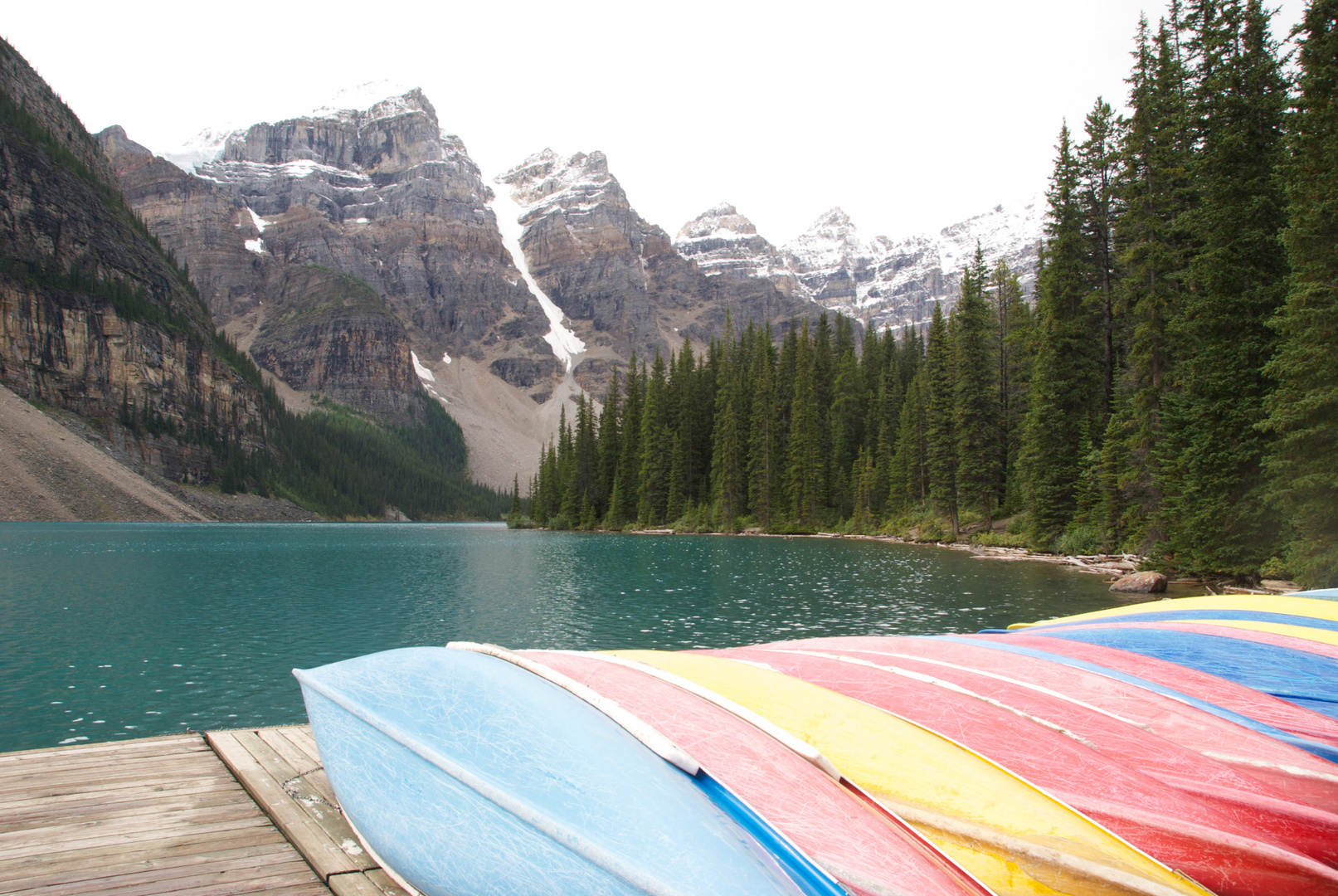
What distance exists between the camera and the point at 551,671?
416 centimetres

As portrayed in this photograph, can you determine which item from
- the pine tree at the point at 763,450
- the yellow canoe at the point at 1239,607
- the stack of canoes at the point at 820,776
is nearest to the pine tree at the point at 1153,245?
the yellow canoe at the point at 1239,607

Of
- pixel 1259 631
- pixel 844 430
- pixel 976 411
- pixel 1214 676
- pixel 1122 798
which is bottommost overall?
pixel 1122 798

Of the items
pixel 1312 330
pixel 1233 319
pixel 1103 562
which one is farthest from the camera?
pixel 1103 562

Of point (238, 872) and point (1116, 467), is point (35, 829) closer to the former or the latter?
point (238, 872)

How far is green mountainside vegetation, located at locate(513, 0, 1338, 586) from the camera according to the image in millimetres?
14391

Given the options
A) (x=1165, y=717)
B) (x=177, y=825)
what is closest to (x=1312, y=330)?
(x=1165, y=717)

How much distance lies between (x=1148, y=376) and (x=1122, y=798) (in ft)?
76.2

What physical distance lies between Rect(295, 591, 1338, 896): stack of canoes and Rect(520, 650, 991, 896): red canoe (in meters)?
0.01

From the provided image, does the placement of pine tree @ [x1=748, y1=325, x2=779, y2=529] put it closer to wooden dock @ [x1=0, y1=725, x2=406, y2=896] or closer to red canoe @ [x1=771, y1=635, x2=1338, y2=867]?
red canoe @ [x1=771, y1=635, x2=1338, y2=867]

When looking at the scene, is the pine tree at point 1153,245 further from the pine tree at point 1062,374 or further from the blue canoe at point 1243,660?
the blue canoe at point 1243,660

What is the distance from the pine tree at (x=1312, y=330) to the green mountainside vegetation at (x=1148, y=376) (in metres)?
0.05

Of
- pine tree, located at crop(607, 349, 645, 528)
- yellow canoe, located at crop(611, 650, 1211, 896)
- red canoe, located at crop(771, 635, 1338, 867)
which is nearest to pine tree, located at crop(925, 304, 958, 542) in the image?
pine tree, located at crop(607, 349, 645, 528)

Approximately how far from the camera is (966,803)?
11.3 ft

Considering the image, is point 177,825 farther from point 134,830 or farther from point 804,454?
point 804,454
